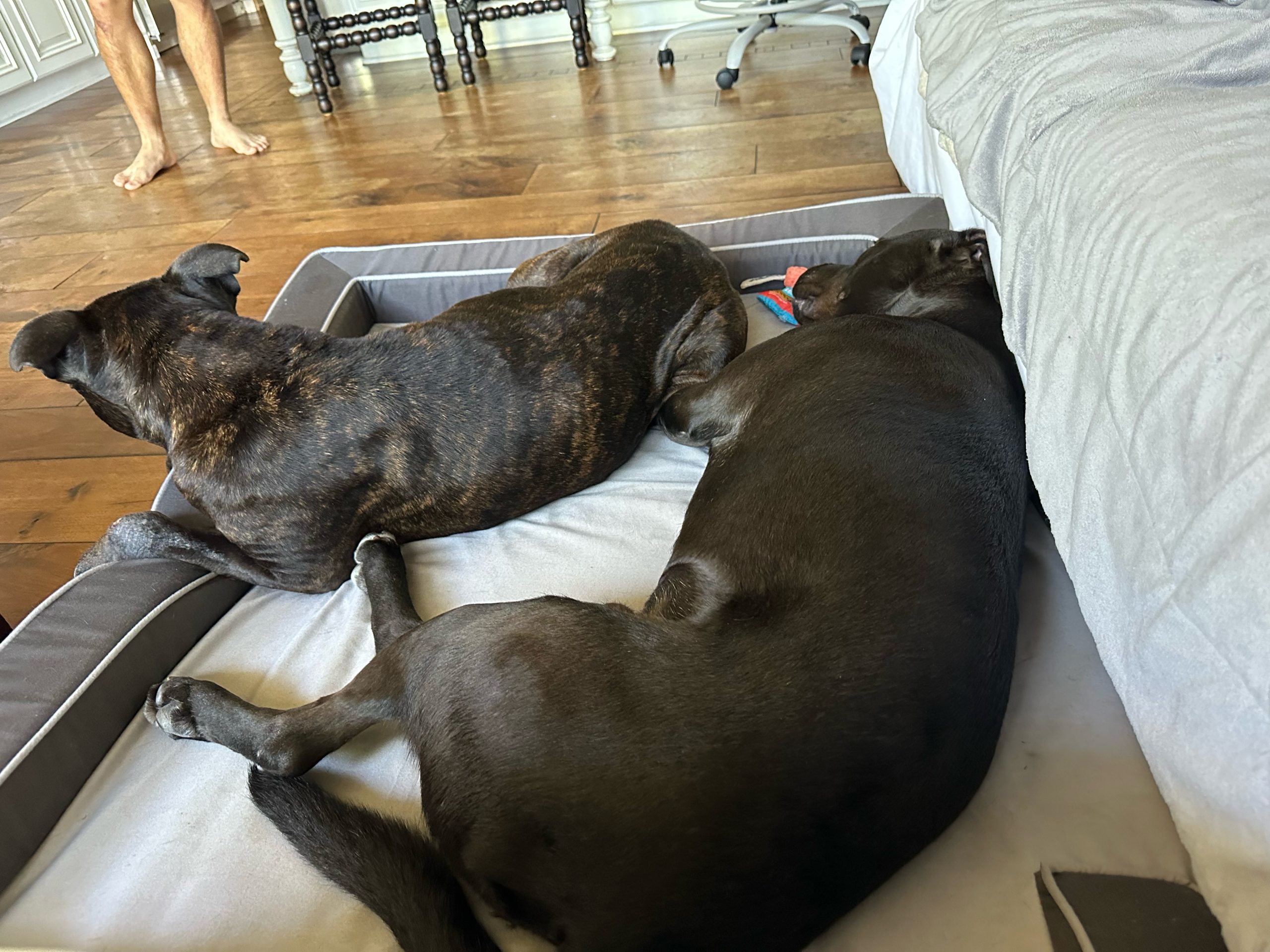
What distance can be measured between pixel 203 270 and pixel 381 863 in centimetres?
129

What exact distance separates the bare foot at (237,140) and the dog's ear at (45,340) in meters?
3.37

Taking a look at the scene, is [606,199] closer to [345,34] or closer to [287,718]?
[345,34]

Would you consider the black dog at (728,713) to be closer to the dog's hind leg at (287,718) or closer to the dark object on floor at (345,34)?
the dog's hind leg at (287,718)

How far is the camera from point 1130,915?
1.15 meters

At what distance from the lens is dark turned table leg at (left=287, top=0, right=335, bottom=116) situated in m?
5.10

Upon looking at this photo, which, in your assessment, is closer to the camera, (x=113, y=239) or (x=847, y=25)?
(x=113, y=239)

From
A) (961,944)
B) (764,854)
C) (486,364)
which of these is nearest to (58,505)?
(486,364)

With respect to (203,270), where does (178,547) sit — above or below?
below

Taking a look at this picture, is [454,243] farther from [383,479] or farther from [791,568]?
[791,568]

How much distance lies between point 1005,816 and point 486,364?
122 centimetres

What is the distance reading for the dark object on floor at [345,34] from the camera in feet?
16.8

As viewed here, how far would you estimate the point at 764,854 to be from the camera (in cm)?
103

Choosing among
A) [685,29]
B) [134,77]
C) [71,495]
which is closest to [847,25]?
[685,29]

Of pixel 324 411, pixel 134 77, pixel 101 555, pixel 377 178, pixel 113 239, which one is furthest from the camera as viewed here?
pixel 134 77
